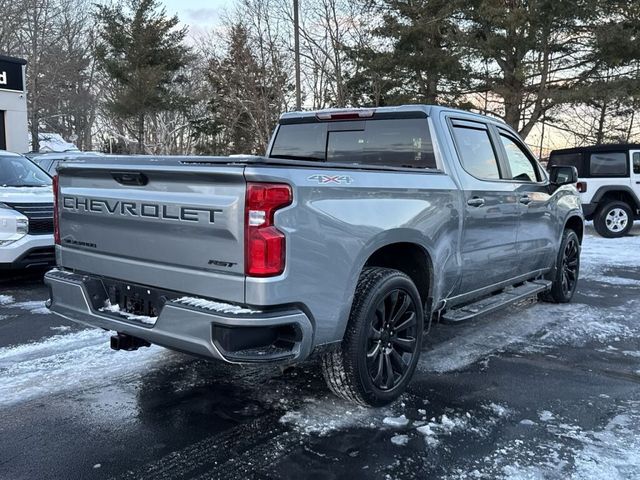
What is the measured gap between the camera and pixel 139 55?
120 feet

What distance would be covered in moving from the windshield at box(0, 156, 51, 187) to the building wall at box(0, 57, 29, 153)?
41.5 feet

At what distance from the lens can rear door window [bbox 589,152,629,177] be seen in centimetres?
1350

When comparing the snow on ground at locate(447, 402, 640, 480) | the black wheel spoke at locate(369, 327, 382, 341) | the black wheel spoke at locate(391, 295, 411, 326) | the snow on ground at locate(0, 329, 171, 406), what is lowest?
the snow on ground at locate(0, 329, 171, 406)

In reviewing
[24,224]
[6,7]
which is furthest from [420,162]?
[6,7]

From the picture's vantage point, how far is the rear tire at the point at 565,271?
6617 mm

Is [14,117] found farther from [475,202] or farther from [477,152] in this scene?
[475,202]

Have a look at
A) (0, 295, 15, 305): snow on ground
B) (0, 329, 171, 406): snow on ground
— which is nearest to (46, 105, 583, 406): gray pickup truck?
(0, 329, 171, 406): snow on ground

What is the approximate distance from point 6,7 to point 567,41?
95.0ft

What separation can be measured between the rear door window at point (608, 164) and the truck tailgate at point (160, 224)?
501 inches

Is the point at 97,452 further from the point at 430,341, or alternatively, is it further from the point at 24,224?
the point at 24,224

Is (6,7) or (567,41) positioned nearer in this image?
(567,41)

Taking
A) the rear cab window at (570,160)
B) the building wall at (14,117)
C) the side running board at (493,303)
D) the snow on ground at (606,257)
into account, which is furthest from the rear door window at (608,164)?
the building wall at (14,117)

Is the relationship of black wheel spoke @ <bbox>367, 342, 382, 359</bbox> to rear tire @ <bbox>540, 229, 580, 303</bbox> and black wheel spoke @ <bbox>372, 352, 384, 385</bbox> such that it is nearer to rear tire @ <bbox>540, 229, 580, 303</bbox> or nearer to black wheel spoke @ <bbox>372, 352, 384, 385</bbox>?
black wheel spoke @ <bbox>372, 352, 384, 385</bbox>

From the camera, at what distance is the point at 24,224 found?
7180 millimetres
